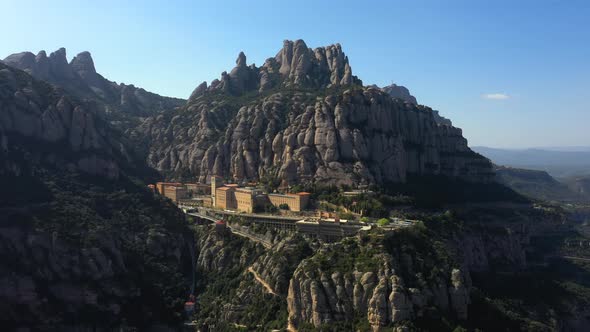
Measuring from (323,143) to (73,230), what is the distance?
65.5m

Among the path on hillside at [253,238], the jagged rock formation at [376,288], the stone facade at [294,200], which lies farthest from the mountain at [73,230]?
the jagged rock formation at [376,288]

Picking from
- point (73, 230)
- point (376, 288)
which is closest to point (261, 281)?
point (376, 288)

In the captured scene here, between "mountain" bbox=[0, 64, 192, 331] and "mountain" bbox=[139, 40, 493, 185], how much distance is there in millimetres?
29952

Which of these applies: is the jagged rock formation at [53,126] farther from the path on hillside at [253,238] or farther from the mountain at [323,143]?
the path on hillside at [253,238]

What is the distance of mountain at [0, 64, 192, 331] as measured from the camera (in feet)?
316

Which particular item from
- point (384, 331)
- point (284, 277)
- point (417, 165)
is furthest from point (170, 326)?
point (417, 165)

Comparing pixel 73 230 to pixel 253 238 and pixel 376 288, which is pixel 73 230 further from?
pixel 376 288

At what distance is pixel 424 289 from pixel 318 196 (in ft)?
170

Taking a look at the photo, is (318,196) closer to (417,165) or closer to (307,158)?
(307,158)

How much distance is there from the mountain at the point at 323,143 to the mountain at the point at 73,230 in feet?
98.3

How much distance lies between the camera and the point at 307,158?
148 m

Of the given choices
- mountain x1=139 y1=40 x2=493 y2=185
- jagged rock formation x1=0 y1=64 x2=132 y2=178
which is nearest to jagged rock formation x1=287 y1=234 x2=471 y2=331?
mountain x1=139 y1=40 x2=493 y2=185

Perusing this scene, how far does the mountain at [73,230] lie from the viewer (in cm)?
9631

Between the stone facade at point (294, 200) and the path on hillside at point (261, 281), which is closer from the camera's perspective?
the path on hillside at point (261, 281)
